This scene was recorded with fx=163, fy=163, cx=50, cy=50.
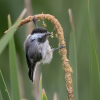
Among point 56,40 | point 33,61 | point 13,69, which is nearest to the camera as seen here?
point 13,69

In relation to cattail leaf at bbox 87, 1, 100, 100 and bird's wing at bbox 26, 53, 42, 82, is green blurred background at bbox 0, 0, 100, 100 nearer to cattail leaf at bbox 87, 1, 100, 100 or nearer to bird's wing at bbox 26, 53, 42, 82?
bird's wing at bbox 26, 53, 42, 82

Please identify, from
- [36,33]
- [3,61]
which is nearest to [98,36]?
[36,33]

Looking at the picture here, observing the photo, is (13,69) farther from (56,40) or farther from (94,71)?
(56,40)

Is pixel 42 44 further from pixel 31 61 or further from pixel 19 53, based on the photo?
pixel 19 53

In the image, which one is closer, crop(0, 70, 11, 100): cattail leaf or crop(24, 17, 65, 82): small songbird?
crop(0, 70, 11, 100): cattail leaf

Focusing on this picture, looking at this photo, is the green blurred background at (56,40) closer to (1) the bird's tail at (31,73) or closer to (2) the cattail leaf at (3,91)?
(1) the bird's tail at (31,73)

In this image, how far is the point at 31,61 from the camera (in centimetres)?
126

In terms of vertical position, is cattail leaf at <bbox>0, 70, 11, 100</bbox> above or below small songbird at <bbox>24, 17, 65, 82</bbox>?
below

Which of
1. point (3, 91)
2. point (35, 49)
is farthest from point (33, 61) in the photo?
point (3, 91)

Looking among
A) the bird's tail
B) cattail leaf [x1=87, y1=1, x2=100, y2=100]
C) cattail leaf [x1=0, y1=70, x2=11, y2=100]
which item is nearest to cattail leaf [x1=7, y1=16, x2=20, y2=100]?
cattail leaf [x1=0, y1=70, x2=11, y2=100]

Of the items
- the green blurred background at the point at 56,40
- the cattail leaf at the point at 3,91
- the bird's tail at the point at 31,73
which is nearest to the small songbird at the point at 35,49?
the bird's tail at the point at 31,73

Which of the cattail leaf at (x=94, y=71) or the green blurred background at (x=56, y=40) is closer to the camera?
the cattail leaf at (x=94, y=71)

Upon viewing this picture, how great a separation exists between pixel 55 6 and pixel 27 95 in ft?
2.86

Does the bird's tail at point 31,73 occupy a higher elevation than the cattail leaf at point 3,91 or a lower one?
lower
